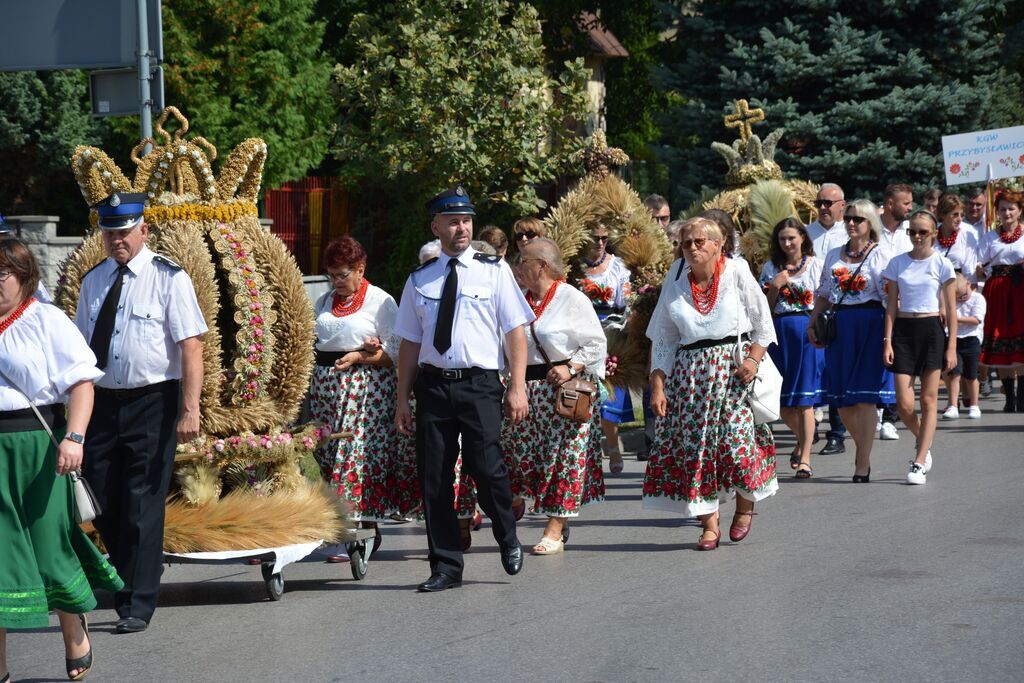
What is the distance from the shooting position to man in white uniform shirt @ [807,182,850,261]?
12898 millimetres

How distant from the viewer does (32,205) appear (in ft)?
89.4

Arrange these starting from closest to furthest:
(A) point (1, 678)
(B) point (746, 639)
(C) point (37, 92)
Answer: (A) point (1, 678), (B) point (746, 639), (C) point (37, 92)

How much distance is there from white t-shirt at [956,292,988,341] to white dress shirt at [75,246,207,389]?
31.2ft

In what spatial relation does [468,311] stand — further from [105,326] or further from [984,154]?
[984,154]

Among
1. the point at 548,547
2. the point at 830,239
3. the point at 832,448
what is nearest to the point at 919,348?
the point at 832,448

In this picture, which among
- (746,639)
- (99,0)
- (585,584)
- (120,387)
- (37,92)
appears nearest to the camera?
(746,639)

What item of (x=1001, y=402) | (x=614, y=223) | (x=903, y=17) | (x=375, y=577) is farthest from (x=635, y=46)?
(x=375, y=577)

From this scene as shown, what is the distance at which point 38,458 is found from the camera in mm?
5984

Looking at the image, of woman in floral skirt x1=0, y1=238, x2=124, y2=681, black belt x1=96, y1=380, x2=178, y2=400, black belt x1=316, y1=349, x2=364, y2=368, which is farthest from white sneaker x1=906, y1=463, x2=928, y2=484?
woman in floral skirt x1=0, y1=238, x2=124, y2=681

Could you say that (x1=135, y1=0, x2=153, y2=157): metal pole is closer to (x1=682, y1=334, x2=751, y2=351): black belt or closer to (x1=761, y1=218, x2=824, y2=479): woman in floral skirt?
(x1=682, y1=334, x2=751, y2=351): black belt

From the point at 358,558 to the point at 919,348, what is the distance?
4707 millimetres

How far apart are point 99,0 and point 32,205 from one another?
56.1ft

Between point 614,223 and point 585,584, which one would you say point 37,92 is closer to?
point 614,223

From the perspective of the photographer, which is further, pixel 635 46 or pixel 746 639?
pixel 635 46
